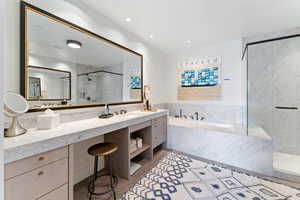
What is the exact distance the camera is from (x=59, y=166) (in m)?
1.01

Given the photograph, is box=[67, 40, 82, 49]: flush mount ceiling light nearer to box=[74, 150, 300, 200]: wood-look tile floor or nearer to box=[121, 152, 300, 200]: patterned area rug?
box=[74, 150, 300, 200]: wood-look tile floor

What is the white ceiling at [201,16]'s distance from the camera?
174 cm

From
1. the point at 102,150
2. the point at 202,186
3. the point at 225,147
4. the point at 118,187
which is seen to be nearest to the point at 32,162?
the point at 102,150

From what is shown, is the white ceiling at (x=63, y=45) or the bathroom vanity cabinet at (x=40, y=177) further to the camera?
the white ceiling at (x=63, y=45)

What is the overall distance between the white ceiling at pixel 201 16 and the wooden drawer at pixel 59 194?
2220 millimetres

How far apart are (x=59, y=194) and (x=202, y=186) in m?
1.65

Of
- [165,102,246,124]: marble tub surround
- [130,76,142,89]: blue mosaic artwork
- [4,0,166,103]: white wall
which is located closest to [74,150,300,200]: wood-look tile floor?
[165,102,246,124]: marble tub surround

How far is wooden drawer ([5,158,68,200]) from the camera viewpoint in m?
0.79

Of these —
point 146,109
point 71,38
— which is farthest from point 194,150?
point 71,38

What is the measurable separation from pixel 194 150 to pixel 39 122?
251 centimetres

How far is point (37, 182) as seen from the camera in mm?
899

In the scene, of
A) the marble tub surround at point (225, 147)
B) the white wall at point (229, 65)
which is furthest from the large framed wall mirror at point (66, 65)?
the white wall at point (229, 65)

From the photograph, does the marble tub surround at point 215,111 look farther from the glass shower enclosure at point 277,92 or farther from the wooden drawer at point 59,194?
the wooden drawer at point 59,194

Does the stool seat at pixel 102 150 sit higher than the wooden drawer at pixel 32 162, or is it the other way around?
the wooden drawer at pixel 32 162
